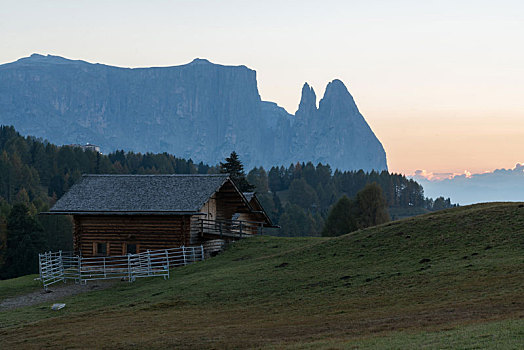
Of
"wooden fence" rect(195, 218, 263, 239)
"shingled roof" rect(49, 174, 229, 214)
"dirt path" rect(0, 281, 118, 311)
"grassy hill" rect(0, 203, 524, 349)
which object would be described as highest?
"shingled roof" rect(49, 174, 229, 214)

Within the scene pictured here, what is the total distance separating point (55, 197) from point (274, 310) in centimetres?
14830

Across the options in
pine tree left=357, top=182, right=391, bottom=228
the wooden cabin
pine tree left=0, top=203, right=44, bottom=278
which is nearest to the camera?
the wooden cabin

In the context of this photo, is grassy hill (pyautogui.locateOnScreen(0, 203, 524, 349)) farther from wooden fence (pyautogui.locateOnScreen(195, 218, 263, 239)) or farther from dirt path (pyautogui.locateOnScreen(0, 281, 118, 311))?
wooden fence (pyautogui.locateOnScreen(195, 218, 263, 239))

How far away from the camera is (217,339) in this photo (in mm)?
18375

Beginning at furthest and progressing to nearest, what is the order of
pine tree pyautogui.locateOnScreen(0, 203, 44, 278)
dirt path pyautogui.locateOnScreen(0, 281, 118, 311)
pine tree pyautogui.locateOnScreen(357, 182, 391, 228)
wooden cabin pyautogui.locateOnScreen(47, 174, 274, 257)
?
pine tree pyautogui.locateOnScreen(357, 182, 391, 228) < pine tree pyautogui.locateOnScreen(0, 203, 44, 278) < wooden cabin pyautogui.locateOnScreen(47, 174, 274, 257) < dirt path pyautogui.locateOnScreen(0, 281, 118, 311)

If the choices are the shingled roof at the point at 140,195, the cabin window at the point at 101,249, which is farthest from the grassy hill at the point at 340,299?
the cabin window at the point at 101,249

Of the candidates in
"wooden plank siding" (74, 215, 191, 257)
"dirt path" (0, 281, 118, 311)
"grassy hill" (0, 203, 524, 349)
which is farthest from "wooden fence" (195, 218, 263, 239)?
"dirt path" (0, 281, 118, 311)

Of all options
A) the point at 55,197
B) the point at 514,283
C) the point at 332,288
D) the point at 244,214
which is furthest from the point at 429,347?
the point at 55,197

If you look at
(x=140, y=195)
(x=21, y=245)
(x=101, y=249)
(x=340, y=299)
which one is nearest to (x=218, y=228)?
(x=140, y=195)

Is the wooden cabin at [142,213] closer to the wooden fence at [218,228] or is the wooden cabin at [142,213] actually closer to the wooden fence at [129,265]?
the wooden fence at [218,228]

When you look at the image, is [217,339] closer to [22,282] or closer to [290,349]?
[290,349]

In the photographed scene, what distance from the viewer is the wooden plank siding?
44675 millimetres

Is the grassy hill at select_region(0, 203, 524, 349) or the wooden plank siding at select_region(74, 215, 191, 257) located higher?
the wooden plank siding at select_region(74, 215, 191, 257)

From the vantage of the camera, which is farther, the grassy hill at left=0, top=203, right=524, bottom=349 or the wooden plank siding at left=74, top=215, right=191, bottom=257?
the wooden plank siding at left=74, top=215, right=191, bottom=257
